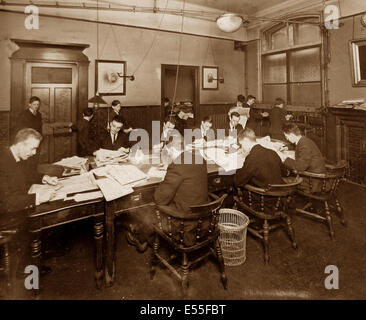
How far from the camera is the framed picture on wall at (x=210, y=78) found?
7535 mm

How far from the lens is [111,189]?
7.66ft

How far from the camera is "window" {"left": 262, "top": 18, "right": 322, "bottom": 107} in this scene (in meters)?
6.26

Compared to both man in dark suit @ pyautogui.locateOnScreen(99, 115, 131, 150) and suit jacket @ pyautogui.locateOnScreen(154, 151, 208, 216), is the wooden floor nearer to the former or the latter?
suit jacket @ pyautogui.locateOnScreen(154, 151, 208, 216)

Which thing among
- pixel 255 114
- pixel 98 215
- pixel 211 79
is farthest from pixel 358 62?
pixel 98 215

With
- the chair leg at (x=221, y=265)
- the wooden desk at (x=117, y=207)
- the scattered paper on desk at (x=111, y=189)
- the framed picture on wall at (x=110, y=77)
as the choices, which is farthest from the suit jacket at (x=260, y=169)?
the framed picture on wall at (x=110, y=77)

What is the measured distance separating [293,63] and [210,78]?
222 cm

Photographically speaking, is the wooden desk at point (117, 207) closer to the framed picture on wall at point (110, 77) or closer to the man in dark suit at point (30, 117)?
the man in dark suit at point (30, 117)

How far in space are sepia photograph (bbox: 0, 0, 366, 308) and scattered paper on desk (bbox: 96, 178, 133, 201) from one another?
21 mm

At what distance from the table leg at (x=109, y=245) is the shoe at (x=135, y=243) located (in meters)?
0.57

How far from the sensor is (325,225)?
3.57 meters

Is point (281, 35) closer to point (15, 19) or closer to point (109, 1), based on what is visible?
point (109, 1)

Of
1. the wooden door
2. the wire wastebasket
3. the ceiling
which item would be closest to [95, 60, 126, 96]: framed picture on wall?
the wooden door

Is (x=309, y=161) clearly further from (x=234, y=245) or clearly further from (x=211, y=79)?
(x=211, y=79)

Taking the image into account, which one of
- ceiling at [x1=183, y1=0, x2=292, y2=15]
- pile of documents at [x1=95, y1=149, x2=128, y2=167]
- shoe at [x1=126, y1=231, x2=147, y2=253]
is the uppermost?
ceiling at [x1=183, y1=0, x2=292, y2=15]
